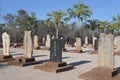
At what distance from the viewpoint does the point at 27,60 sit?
591 inches

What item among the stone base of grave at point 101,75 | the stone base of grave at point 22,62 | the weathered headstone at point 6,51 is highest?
the weathered headstone at point 6,51

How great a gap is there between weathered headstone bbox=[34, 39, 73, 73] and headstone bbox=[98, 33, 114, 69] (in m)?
2.31

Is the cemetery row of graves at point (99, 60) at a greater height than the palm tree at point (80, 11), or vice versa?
the palm tree at point (80, 11)

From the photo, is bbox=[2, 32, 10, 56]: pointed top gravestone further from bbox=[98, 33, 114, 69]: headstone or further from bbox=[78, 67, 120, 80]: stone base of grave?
bbox=[78, 67, 120, 80]: stone base of grave

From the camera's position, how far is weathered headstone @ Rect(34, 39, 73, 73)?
12726 mm

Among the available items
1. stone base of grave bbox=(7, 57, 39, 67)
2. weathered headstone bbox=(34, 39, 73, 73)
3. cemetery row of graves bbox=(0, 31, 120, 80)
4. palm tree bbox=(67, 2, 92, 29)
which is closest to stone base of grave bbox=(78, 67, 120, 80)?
cemetery row of graves bbox=(0, 31, 120, 80)

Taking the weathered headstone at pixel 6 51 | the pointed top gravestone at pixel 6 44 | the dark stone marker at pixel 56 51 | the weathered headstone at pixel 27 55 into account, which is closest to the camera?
the dark stone marker at pixel 56 51

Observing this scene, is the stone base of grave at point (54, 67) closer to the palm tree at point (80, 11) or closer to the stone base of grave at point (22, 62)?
the stone base of grave at point (22, 62)

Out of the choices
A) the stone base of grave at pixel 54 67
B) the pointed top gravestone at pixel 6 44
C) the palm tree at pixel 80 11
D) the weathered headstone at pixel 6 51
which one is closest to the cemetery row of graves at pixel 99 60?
the stone base of grave at pixel 54 67

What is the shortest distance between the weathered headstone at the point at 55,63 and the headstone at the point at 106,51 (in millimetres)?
2314

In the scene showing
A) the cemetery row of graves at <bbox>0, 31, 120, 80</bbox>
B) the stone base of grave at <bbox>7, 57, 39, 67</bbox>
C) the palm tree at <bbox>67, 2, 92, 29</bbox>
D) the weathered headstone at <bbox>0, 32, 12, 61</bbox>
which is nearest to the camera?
the cemetery row of graves at <bbox>0, 31, 120, 80</bbox>

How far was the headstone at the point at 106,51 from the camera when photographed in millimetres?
11586

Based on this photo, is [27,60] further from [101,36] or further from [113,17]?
[113,17]

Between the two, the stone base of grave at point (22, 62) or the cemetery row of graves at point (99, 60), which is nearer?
the cemetery row of graves at point (99, 60)
